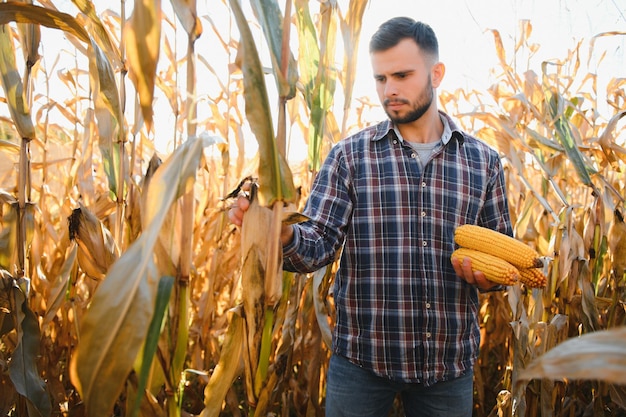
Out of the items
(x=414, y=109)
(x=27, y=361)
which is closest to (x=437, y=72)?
(x=414, y=109)

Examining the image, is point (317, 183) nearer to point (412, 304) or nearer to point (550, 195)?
point (412, 304)

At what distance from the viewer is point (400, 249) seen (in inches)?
61.2

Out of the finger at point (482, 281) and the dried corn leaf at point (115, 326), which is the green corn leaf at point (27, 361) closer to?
the dried corn leaf at point (115, 326)

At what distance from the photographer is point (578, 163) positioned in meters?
1.98

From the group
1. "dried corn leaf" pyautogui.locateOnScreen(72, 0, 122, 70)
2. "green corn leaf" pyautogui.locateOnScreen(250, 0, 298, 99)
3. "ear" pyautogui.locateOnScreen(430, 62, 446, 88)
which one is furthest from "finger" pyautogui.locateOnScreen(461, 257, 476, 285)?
"dried corn leaf" pyautogui.locateOnScreen(72, 0, 122, 70)

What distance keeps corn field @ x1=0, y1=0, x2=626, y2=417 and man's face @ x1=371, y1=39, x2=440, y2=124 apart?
180 mm

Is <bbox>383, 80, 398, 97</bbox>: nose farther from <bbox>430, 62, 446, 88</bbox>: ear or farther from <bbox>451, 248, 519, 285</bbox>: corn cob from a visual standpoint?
<bbox>451, 248, 519, 285</bbox>: corn cob

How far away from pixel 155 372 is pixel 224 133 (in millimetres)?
1521

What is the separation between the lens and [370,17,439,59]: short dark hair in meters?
1.56

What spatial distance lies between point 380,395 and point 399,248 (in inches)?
17.5

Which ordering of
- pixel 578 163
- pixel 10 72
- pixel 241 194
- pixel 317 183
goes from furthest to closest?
pixel 578 163 < pixel 317 183 < pixel 10 72 < pixel 241 194

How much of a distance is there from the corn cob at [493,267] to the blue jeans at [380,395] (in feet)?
1.22

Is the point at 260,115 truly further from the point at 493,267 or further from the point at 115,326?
the point at 493,267

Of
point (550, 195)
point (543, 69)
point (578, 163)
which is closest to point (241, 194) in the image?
point (578, 163)
